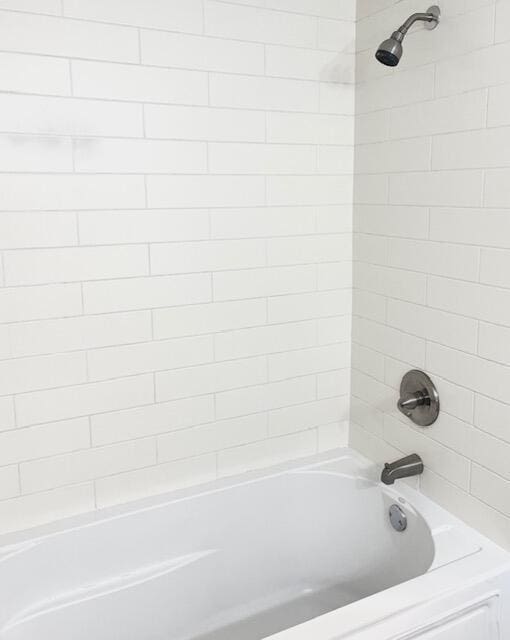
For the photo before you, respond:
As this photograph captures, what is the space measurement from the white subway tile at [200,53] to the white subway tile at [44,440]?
1135 mm

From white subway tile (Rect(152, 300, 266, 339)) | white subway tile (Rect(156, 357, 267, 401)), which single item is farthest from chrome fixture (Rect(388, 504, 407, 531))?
white subway tile (Rect(152, 300, 266, 339))

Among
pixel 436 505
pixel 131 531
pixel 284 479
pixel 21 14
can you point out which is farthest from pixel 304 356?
pixel 21 14

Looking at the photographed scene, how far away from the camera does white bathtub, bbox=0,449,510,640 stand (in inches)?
61.6

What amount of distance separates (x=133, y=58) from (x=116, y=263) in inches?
23.9

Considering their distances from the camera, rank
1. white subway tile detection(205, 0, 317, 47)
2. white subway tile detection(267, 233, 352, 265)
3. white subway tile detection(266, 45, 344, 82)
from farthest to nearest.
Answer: white subway tile detection(267, 233, 352, 265) < white subway tile detection(266, 45, 344, 82) < white subway tile detection(205, 0, 317, 47)

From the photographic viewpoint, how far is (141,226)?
6.07 ft

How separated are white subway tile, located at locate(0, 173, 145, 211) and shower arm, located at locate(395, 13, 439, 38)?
0.86m

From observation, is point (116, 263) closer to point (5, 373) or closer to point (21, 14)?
point (5, 373)

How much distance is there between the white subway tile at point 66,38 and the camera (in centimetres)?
162

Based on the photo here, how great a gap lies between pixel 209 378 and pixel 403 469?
2.31ft

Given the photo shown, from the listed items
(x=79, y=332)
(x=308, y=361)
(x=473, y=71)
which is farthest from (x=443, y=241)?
(x=79, y=332)

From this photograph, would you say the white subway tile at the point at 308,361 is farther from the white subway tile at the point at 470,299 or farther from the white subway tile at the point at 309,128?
the white subway tile at the point at 309,128

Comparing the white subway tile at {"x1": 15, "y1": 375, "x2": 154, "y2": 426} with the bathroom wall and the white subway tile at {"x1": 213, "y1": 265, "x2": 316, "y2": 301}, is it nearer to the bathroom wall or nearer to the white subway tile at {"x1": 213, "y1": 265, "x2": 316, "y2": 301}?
the white subway tile at {"x1": 213, "y1": 265, "x2": 316, "y2": 301}

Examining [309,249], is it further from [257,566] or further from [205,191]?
[257,566]
